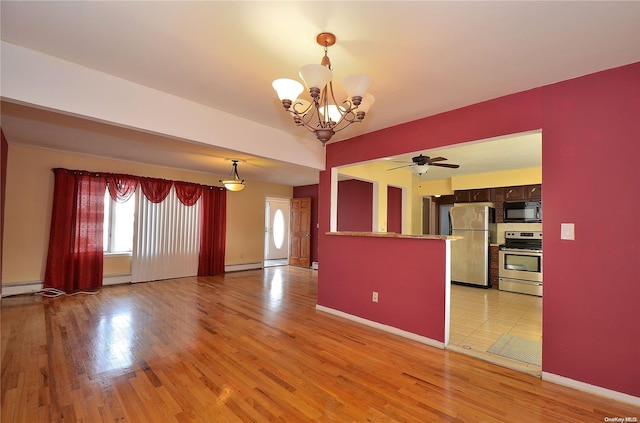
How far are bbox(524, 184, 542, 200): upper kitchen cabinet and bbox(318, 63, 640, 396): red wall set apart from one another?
382 centimetres

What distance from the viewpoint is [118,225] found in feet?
18.6

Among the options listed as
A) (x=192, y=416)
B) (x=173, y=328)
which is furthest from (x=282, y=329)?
(x=192, y=416)

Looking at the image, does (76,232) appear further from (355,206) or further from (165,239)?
(355,206)

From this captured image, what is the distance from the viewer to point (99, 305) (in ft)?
13.5

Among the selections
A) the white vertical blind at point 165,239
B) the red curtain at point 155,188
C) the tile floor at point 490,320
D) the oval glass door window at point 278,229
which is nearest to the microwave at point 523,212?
the tile floor at point 490,320

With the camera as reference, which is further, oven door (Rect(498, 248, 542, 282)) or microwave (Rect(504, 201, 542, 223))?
microwave (Rect(504, 201, 542, 223))

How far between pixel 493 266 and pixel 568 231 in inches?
159

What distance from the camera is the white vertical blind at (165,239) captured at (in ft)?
18.9

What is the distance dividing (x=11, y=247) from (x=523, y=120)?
7201mm

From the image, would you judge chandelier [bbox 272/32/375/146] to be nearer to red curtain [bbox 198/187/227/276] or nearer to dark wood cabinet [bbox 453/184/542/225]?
dark wood cabinet [bbox 453/184/542/225]

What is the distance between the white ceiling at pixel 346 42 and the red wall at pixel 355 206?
3923mm

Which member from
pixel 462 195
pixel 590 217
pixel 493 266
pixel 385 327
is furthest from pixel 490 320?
pixel 462 195

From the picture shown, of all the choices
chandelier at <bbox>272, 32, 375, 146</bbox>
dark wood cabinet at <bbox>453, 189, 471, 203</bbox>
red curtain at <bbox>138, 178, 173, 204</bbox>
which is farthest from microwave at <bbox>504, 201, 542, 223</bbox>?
red curtain at <bbox>138, 178, 173, 204</bbox>

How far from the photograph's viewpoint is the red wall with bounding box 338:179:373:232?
6.62 metres
